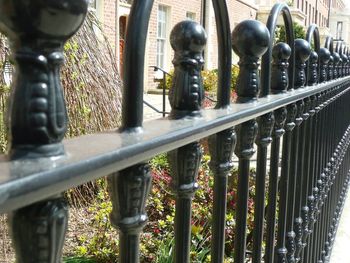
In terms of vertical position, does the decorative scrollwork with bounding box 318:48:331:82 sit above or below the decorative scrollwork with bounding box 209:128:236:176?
above

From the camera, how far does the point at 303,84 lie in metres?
1.82

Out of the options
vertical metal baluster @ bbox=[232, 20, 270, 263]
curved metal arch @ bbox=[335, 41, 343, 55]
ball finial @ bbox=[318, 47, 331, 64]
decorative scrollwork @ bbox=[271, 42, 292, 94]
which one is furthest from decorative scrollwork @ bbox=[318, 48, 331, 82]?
vertical metal baluster @ bbox=[232, 20, 270, 263]

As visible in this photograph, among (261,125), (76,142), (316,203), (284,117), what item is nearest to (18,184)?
(76,142)

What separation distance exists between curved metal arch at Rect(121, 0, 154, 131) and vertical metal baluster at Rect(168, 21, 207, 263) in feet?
0.50

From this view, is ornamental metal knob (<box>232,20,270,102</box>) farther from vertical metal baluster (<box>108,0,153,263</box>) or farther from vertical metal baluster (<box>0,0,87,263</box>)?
vertical metal baluster (<box>0,0,87,263</box>)

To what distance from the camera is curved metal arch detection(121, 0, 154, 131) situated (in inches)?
27.9

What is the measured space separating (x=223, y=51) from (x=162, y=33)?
617 inches

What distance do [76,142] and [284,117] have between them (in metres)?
1.04

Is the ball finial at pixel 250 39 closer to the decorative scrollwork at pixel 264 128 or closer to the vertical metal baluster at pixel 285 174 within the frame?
the decorative scrollwork at pixel 264 128

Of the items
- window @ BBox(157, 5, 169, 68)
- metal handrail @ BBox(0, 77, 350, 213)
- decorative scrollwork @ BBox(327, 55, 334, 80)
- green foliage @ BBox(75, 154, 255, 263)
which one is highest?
window @ BBox(157, 5, 169, 68)

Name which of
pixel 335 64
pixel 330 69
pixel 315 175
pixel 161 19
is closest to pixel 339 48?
pixel 335 64

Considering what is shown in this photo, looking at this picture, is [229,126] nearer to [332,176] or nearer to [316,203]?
[316,203]

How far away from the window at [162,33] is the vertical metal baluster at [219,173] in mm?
15108

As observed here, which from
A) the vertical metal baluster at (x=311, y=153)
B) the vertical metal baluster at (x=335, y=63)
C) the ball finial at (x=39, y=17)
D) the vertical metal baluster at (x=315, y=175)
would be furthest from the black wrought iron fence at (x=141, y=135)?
the vertical metal baluster at (x=335, y=63)
